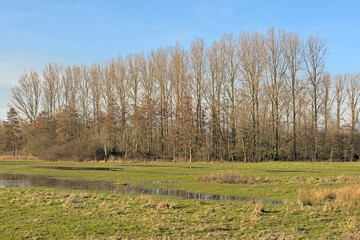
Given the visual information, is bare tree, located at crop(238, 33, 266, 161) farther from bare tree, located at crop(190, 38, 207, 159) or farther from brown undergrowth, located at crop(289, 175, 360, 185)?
brown undergrowth, located at crop(289, 175, 360, 185)

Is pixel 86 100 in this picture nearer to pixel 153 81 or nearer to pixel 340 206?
pixel 153 81

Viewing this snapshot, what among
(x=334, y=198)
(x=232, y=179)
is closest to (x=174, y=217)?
(x=334, y=198)

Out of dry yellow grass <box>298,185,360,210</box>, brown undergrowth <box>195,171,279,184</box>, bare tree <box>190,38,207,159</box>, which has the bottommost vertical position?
brown undergrowth <box>195,171,279,184</box>

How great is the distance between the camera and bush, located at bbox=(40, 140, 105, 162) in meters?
56.2

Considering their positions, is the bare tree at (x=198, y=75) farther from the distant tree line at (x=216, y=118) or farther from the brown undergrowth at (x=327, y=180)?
the brown undergrowth at (x=327, y=180)

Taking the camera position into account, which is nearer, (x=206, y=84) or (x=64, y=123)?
(x=206, y=84)

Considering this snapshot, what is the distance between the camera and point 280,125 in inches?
2377

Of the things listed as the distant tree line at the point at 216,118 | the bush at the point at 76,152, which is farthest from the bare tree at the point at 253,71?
the bush at the point at 76,152

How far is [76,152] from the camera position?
56.5 metres

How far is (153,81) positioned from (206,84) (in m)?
13.0

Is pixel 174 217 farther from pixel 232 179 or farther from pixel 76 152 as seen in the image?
pixel 76 152

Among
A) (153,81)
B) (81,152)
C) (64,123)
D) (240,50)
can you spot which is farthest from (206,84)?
(64,123)

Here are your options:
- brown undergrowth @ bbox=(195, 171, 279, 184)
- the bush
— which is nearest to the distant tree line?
the bush

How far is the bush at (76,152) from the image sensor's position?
2212 inches
